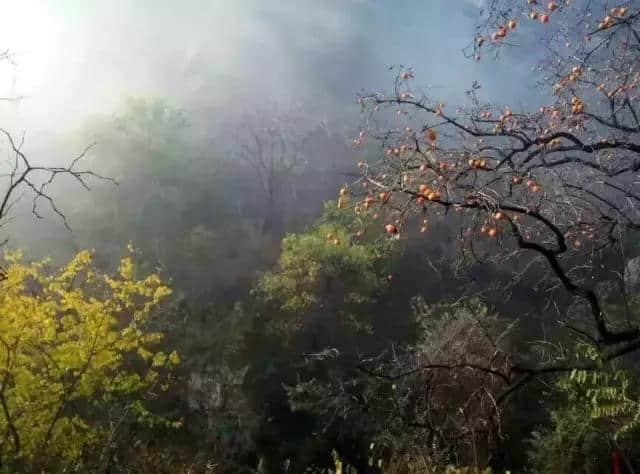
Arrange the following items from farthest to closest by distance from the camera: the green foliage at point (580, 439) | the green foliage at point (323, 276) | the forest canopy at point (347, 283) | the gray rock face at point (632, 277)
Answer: the green foliage at point (323, 276) < the gray rock face at point (632, 277) < the green foliage at point (580, 439) < the forest canopy at point (347, 283)

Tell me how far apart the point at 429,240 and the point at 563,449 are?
54.3ft

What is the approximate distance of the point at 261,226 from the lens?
28.1 metres

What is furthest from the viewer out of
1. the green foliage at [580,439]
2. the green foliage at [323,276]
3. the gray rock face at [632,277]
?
the green foliage at [323,276]

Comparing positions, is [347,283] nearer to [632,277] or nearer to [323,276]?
[323,276]

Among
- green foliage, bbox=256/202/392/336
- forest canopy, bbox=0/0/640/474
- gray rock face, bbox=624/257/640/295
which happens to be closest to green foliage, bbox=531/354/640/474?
forest canopy, bbox=0/0/640/474

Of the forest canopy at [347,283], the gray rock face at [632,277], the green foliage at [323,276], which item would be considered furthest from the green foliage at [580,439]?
the green foliage at [323,276]

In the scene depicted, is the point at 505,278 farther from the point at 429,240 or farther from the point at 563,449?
the point at 563,449

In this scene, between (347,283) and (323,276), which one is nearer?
(323,276)

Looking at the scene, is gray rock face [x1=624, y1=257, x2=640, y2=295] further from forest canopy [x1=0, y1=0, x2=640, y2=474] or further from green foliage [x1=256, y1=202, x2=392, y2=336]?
green foliage [x1=256, y1=202, x2=392, y2=336]

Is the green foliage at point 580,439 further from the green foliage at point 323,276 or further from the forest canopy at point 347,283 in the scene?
the green foliage at point 323,276

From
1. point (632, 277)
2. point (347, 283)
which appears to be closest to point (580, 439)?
point (632, 277)

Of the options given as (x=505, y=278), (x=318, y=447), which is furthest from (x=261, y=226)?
(x=318, y=447)

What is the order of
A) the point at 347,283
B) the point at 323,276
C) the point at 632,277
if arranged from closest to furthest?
the point at 632,277
the point at 323,276
the point at 347,283

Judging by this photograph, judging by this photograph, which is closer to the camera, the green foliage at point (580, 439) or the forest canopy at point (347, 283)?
the forest canopy at point (347, 283)
